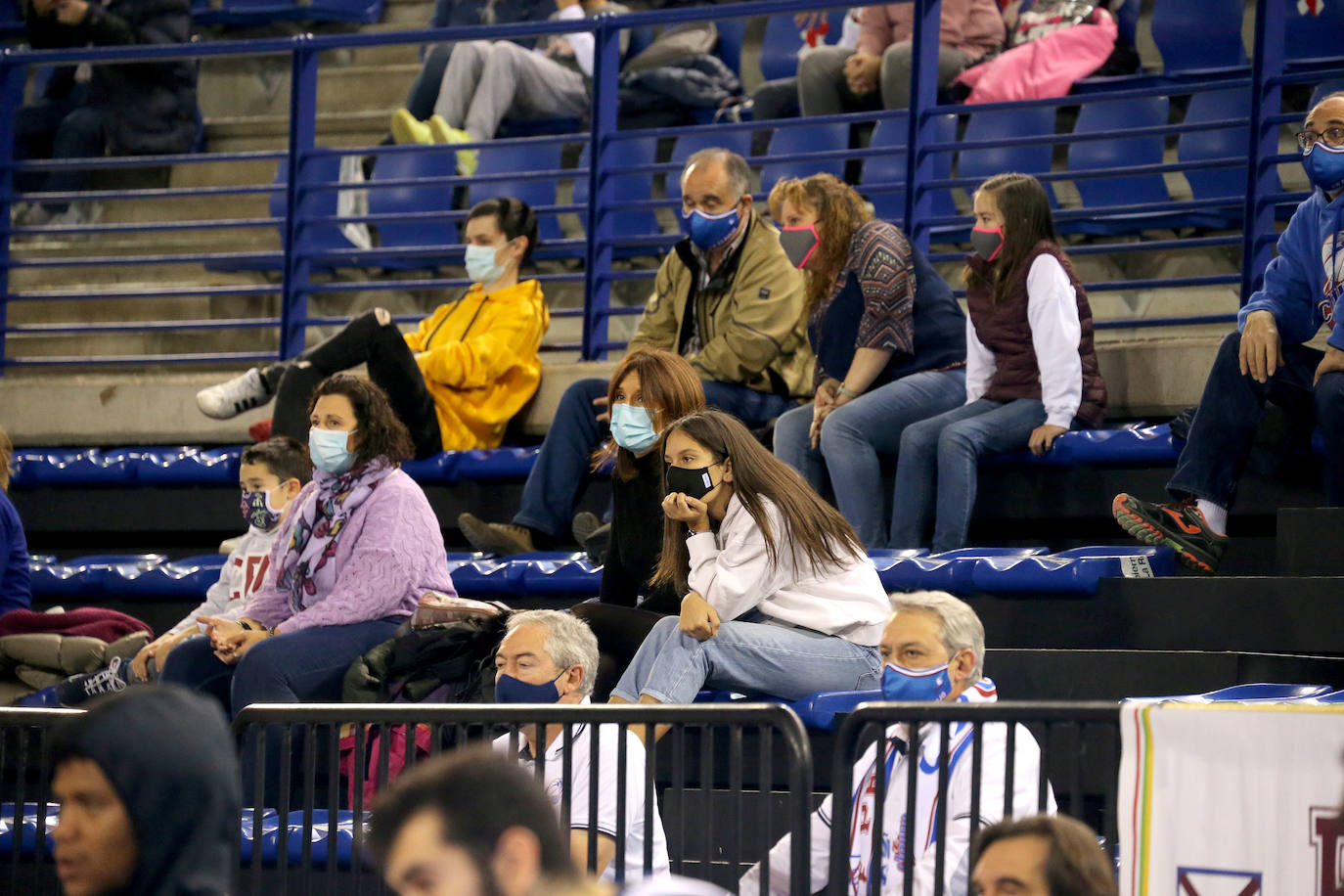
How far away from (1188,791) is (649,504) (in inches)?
102

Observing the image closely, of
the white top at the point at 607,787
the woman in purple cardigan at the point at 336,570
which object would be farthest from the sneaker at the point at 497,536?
the white top at the point at 607,787

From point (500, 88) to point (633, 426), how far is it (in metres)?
4.32

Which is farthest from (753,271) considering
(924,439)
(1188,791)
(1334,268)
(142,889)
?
(142,889)

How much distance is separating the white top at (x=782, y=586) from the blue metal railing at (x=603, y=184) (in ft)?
8.32

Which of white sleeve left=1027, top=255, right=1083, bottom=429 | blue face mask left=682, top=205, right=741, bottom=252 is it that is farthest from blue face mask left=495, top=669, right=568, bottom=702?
blue face mask left=682, top=205, right=741, bottom=252

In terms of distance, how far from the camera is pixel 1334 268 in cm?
550

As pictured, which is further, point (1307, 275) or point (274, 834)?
point (1307, 275)

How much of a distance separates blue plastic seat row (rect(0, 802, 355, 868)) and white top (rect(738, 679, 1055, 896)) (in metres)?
0.96

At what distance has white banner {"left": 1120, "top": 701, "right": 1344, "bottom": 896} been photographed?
2.96m

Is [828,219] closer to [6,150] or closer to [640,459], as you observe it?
[640,459]

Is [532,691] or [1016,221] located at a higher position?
[1016,221]

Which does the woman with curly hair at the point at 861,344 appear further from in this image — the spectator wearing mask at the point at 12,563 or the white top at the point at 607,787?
the spectator wearing mask at the point at 12,563

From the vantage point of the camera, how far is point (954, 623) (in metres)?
4.00

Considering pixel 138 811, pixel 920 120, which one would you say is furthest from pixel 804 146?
pixel 138 811
